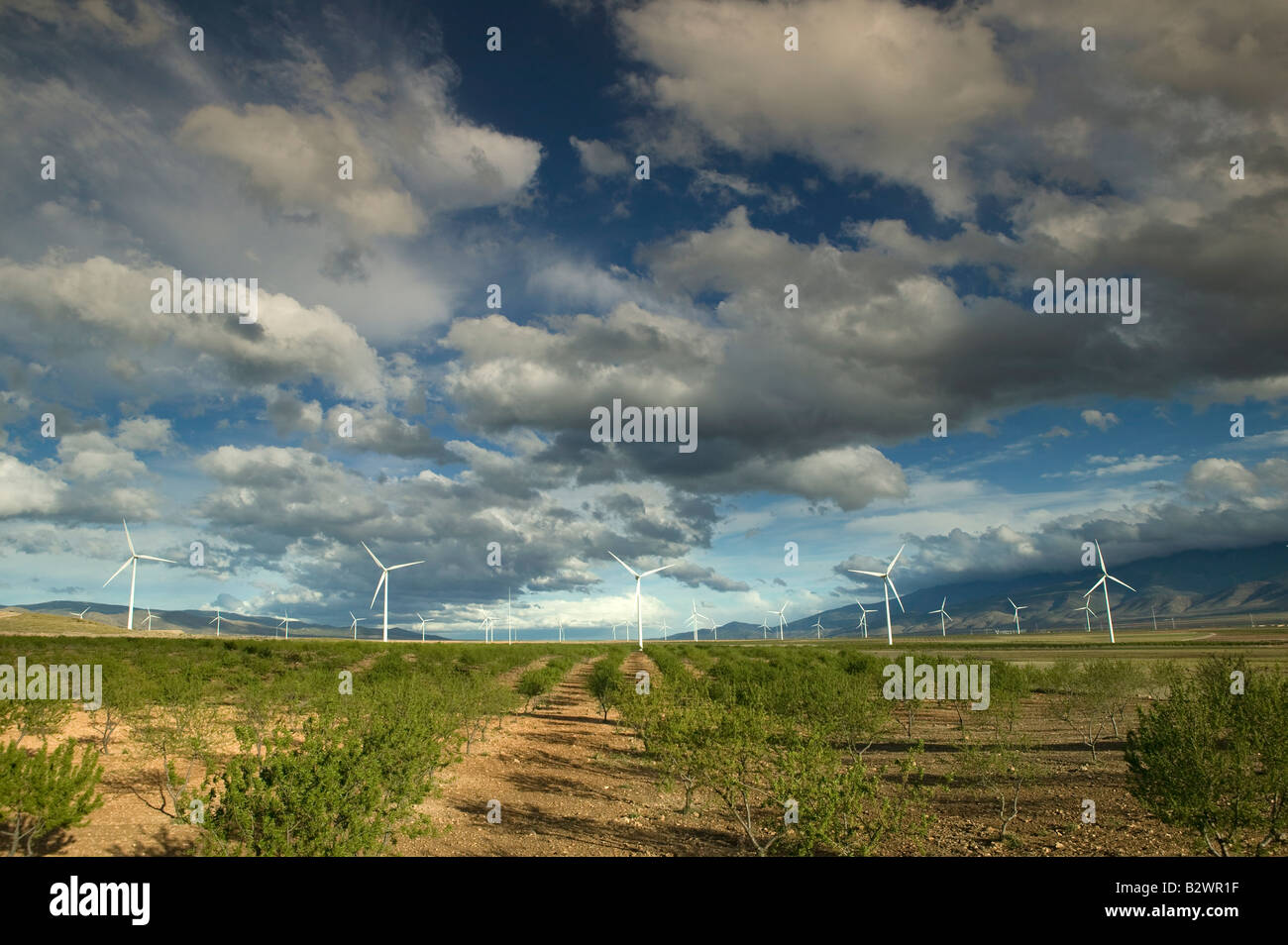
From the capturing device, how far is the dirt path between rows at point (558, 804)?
88.8 feet

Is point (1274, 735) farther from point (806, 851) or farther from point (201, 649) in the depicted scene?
point (201, 649)

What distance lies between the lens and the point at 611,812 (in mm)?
32219

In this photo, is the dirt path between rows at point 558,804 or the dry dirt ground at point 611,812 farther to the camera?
the dirt path between rows at point 558,804

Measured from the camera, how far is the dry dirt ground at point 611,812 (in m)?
26.1

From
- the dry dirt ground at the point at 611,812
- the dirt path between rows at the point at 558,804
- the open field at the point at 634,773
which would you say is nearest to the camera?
the open field at the point at 634,773

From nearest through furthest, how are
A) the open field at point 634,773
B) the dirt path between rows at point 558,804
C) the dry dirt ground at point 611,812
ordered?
the open field at point 634,773
the dry dirt ground at point 611,812
the dirt path between rows at point 558,804

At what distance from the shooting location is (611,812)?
106ft

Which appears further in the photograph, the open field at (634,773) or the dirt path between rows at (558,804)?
the dirt path between rows at (558,804)

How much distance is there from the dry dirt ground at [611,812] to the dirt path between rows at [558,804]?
8cm

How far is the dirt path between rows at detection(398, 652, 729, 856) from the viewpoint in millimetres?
27078

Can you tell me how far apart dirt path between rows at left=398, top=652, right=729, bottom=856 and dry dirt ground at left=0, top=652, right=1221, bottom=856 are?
0.27ft

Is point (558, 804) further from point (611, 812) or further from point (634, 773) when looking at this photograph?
point (634, 773)

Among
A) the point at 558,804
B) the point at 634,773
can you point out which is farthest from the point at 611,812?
the point at 634,773
